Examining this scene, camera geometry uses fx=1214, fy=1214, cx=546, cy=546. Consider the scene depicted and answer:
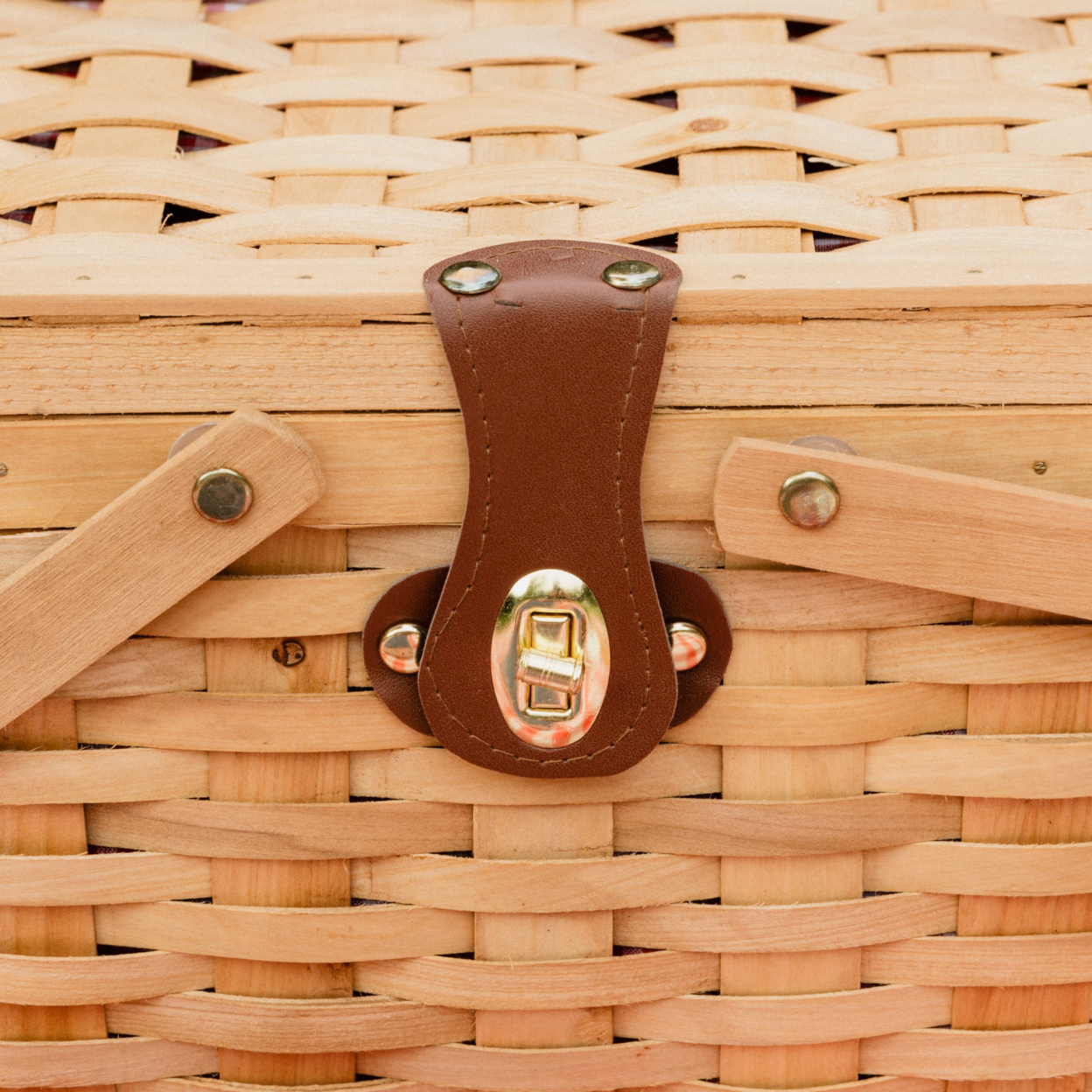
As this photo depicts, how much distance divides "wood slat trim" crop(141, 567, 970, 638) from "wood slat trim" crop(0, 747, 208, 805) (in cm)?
7

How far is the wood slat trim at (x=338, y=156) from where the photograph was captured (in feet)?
2.43

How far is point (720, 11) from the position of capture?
89 centimetres

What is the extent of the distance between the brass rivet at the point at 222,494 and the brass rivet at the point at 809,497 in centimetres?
25

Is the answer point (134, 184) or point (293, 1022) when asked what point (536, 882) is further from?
point (134, 184)

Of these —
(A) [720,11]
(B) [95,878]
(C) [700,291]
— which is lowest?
(B) [95,878]

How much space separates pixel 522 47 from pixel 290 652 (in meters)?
0.47

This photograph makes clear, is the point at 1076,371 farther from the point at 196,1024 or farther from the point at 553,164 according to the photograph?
the point at 196,1024

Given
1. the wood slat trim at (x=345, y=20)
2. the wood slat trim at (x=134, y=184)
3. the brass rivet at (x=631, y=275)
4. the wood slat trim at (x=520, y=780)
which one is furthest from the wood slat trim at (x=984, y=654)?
the wood slat trim at (x=345, y=20)

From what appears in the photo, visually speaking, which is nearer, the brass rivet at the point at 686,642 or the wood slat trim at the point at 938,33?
the brass rivet at the point at 686,642

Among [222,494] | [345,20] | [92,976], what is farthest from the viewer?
[345,20]

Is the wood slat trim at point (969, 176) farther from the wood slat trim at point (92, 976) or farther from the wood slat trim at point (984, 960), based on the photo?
the wood slat trim at point (92, 976)

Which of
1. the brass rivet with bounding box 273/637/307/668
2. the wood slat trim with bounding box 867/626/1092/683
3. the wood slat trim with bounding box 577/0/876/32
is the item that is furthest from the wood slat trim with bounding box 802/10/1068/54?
the brass rivet with bounding box 273/637/307/668

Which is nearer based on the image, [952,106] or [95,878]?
[95,878]

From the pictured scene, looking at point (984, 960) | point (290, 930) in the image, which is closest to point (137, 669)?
point (290, 930)
